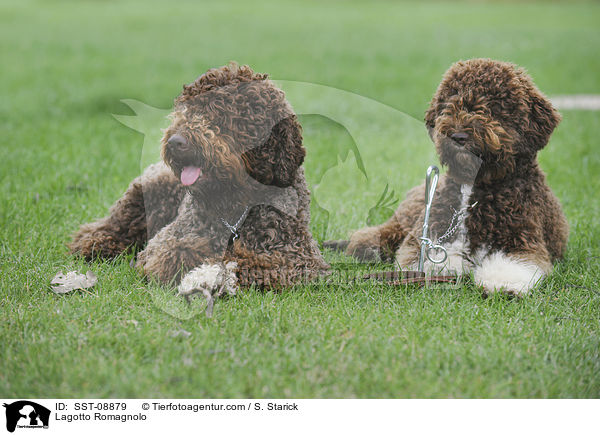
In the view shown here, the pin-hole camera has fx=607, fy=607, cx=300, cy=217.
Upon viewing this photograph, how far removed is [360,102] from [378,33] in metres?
17.7

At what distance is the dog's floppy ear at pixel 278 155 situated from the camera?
3.69m

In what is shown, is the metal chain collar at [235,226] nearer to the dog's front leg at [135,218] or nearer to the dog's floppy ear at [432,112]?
the dog's front leg at [135,218]

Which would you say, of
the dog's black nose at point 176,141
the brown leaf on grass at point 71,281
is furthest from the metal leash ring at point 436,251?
the brown leaf on grass at point 71,281

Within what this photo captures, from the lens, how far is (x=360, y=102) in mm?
4043

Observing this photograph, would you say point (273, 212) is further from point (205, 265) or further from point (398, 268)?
point (398, 268)

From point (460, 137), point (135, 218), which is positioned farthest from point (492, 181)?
point (135, 218)

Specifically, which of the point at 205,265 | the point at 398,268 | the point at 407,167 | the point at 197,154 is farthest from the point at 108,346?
the point at 407,167

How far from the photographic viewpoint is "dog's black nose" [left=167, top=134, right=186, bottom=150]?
3.54 metres

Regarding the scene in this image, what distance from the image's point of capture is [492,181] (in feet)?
13.5

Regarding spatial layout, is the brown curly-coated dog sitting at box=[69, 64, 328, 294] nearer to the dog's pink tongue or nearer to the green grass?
the dog's pink tongue

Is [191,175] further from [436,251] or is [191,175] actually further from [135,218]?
[436,251]
